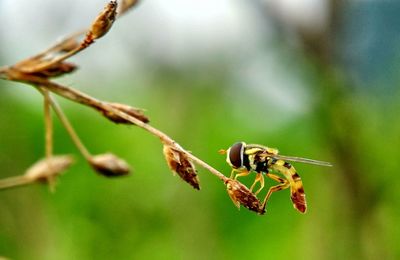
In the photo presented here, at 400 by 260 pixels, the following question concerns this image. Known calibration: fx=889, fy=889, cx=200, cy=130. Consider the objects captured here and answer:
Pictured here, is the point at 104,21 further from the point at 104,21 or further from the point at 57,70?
the point at 57,70

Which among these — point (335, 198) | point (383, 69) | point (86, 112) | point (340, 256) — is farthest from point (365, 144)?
point (86, 112)

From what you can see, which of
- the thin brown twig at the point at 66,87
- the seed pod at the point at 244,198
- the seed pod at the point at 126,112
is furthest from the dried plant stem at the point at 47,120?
the seed pod at the point at 244,198

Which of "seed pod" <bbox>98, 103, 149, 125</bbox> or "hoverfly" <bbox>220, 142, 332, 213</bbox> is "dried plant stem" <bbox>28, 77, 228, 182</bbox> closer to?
Result: "seed pod" <bbox>98, 103, 149, 125</bbox>

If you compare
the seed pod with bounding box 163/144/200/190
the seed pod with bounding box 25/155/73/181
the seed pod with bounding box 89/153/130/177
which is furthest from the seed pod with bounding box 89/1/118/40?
the seed pod with bounding box 25/155/73/181

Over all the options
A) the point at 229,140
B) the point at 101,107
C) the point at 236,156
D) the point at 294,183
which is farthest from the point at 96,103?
the point at 229,140

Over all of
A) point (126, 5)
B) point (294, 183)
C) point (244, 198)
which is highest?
point (126, 5)

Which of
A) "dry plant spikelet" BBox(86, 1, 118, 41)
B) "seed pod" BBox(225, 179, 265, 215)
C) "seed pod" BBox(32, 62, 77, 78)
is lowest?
"seed pod" BBox(225, 179, 265, 215)

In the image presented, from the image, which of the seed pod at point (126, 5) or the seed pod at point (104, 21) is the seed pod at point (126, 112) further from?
the seed pod at point (126, 5)
